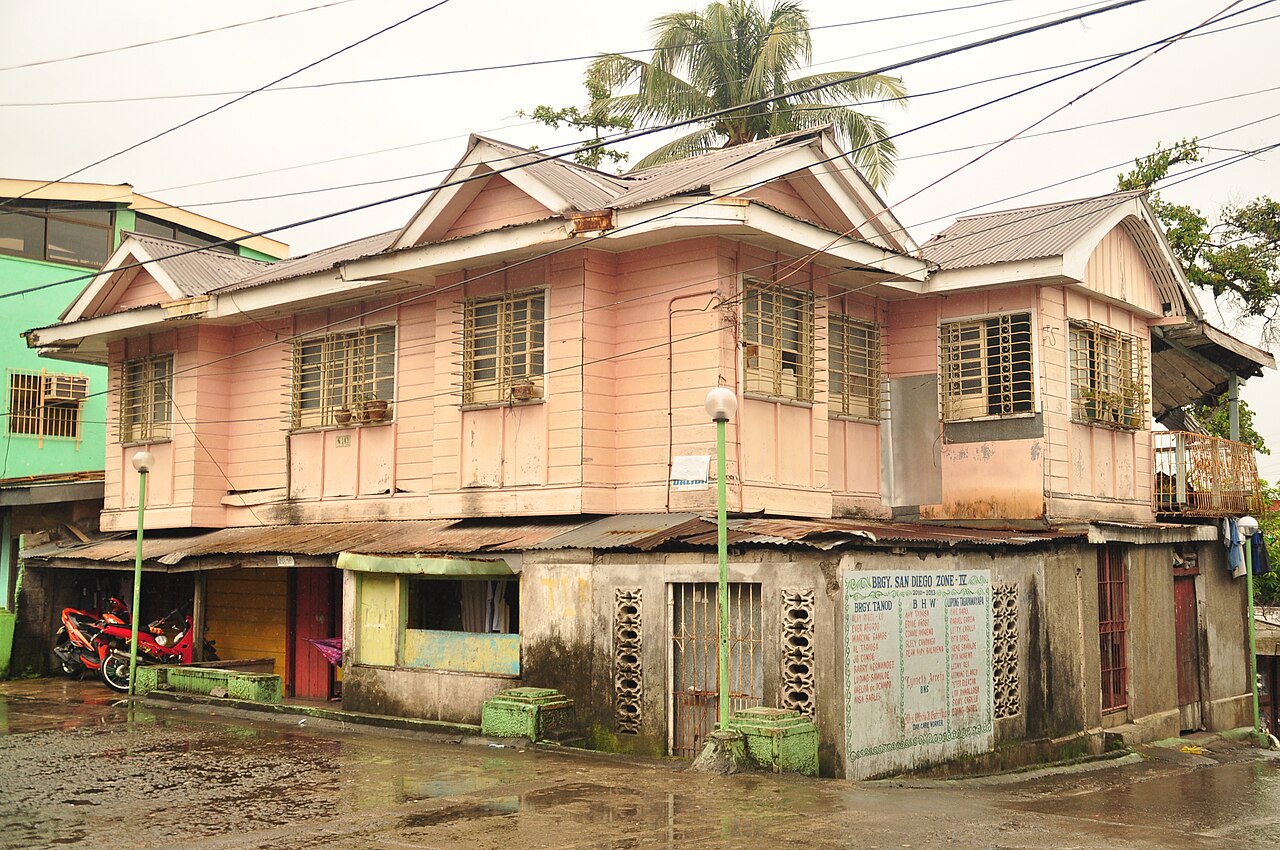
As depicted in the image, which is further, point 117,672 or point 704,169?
point 117,672

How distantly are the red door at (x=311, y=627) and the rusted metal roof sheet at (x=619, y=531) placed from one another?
6628 mm

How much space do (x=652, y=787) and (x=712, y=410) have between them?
351cm

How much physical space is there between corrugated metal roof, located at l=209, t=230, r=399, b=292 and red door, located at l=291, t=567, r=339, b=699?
181 inches

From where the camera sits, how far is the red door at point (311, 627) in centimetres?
1953

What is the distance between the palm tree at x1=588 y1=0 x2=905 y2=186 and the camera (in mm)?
26406

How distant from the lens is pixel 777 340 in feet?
50.1

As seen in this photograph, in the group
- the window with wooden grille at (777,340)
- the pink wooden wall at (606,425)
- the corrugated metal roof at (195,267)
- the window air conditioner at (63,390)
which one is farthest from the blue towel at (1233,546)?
the window air conditioner at (63,390)

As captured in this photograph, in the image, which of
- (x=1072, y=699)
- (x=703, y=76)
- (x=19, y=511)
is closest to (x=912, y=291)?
(x=1072, y=699)

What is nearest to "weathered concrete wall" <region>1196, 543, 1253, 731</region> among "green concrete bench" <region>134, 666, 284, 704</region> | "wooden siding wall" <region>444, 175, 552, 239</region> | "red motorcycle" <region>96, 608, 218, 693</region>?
"wooden siding wall" <region>444, 175, 552, 239</region>

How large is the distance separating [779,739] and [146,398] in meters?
13.6

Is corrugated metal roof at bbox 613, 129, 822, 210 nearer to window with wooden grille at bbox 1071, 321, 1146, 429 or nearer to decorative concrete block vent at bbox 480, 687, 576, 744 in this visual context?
window with wooden grille at bbox 1071, 321, 1146, 429

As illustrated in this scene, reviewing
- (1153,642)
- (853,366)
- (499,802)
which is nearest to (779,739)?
(499,802)

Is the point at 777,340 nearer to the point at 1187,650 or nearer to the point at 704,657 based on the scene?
the point at 704,657

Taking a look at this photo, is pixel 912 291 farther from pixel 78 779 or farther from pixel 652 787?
pixel 78 779
